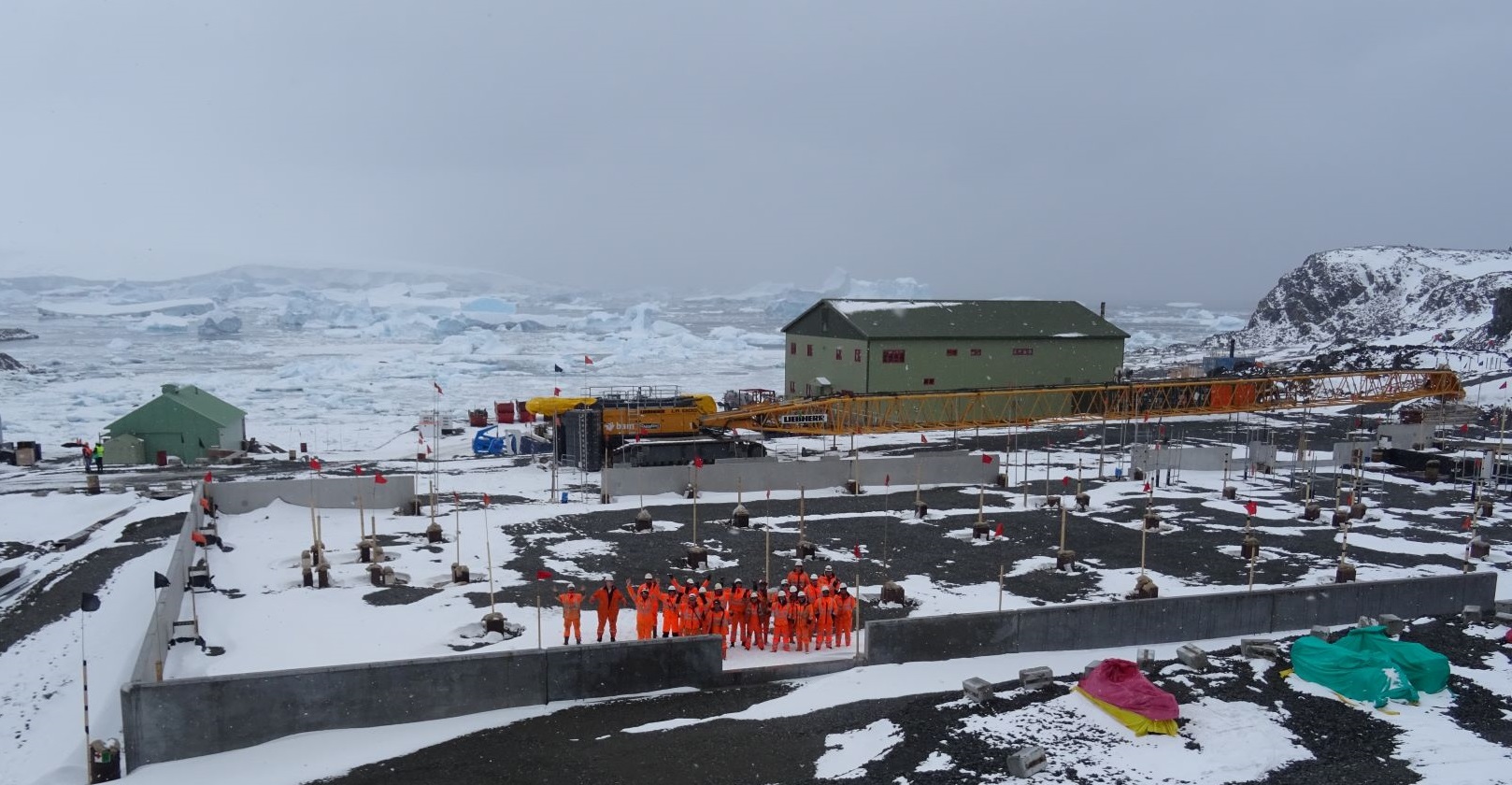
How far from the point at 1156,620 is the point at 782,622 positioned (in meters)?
5.56

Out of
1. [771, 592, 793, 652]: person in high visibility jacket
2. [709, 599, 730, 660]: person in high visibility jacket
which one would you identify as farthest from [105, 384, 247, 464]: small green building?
[771, 592, 793, 652]: person in high visibility jacket

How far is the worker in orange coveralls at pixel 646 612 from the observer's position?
1399cm

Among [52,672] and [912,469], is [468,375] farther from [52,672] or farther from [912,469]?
[52,672]

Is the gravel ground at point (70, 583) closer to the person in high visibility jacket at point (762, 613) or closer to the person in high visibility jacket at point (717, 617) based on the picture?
the person in high visibility jacket at point (717, 617)

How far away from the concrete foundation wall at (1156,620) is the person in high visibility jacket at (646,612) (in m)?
3.16

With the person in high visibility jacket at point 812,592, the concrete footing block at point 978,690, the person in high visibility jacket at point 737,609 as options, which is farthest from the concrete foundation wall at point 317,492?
the concrete footing block at point 978,690

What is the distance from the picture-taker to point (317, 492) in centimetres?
2294

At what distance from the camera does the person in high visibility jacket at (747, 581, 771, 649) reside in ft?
46.4

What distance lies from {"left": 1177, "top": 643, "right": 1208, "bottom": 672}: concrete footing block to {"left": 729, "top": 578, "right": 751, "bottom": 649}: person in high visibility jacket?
241 inches

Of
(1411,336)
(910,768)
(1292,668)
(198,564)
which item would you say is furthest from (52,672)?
(1411,336)

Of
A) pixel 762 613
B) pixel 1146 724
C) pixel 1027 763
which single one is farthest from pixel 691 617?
pixel 1146 724

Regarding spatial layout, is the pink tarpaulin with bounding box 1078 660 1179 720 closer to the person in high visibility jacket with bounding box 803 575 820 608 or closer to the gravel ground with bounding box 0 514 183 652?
the person in high visibility jacket with bounding box 803 575 820 608

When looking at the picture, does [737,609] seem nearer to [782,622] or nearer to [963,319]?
[782,622]

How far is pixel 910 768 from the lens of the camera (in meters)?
10.4
